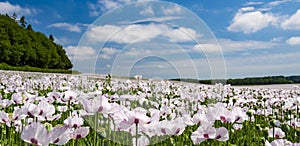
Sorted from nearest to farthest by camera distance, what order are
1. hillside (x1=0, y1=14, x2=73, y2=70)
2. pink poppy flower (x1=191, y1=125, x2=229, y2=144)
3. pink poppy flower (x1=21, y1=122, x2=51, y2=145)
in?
1. pink poppy flower (x1=21, y1=122, x2=51, y2=145)
2. pink poppy flower (x1=191, y1=125, x2=229, y2=144)
3. hillside (x1=0, y1=14, x2=73, y2=70)

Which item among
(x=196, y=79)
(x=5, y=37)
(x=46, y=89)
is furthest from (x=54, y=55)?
(x=196, y=79)

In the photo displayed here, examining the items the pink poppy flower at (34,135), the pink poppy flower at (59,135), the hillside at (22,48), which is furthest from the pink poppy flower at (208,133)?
the hillside at (22,48)

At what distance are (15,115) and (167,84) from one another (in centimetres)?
466

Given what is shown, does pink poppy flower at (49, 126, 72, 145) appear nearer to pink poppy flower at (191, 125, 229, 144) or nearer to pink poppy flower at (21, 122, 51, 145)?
pink poppy flower at (21, 122, 51, 145)

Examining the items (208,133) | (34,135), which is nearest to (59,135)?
(34,135)

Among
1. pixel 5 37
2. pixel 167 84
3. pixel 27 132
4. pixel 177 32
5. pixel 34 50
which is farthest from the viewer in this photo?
pixel 34 50

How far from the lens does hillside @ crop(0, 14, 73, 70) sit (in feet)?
164

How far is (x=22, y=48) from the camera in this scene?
2121 inches

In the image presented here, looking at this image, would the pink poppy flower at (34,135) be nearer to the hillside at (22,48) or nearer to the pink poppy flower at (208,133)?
the pink poppy flower at (208,133)

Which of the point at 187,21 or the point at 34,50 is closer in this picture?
the point at 187,21

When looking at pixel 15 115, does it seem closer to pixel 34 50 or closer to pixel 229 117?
pixel 229 117

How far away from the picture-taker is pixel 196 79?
4496mm

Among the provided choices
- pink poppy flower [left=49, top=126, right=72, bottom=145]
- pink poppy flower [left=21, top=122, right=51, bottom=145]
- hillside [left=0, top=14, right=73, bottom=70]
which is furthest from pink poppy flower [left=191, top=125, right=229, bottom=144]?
hillside [left=0, top=14, right=73, bottom=70]

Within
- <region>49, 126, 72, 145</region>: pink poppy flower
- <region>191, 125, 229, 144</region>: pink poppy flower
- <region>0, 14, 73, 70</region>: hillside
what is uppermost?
<region>0, 14, 73, 70</region>: hillside
